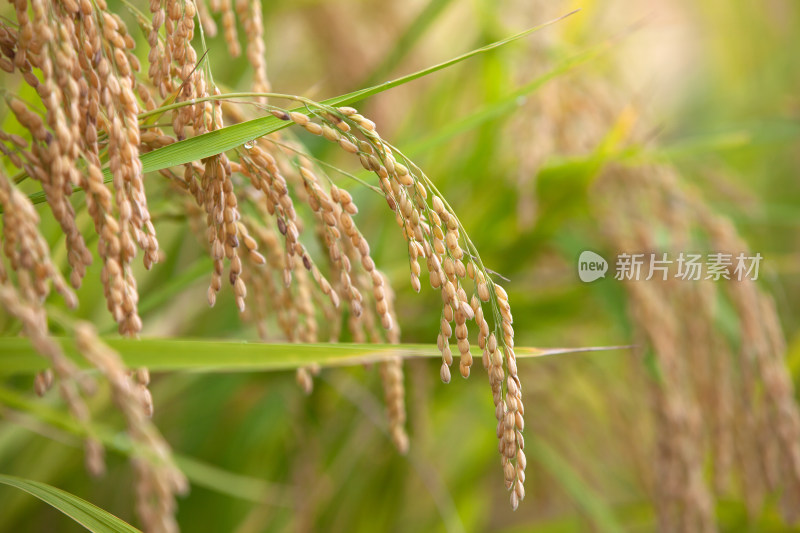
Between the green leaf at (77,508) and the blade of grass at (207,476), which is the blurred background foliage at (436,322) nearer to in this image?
the blade of grass at (207,476)

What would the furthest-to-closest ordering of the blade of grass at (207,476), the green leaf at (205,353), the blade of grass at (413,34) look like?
the blade of grass at (413,34)
the blade of grass at (207,476)
the green leaf at (205,353)

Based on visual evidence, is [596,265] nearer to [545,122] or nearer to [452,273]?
[545,122]

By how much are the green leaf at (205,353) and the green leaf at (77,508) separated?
0.10 metres

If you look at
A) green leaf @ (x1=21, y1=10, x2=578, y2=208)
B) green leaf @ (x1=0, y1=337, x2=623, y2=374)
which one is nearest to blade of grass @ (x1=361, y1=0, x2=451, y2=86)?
green leaf @ (x1=21, y1=10, x2=578, y2=208)

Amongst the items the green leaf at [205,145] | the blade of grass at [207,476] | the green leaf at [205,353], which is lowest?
the blade of grass at [207,476]

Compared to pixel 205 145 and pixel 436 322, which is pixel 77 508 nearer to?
pixel 205 145

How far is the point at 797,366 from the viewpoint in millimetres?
1269

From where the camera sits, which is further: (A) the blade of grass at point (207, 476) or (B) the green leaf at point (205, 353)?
(A) the blade of grass at point (207, 476)

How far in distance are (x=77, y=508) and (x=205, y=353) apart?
188 mm

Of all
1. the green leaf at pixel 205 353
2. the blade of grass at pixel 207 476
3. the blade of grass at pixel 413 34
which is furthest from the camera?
the blade of grass at pixel 413 34

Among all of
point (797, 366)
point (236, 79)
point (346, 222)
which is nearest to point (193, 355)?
point (346, 222)

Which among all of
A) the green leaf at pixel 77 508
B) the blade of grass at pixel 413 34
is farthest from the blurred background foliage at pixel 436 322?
the green leaf at pixel 77 508

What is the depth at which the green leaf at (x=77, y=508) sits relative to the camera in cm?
54

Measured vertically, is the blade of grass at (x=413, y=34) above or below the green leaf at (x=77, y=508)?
above
